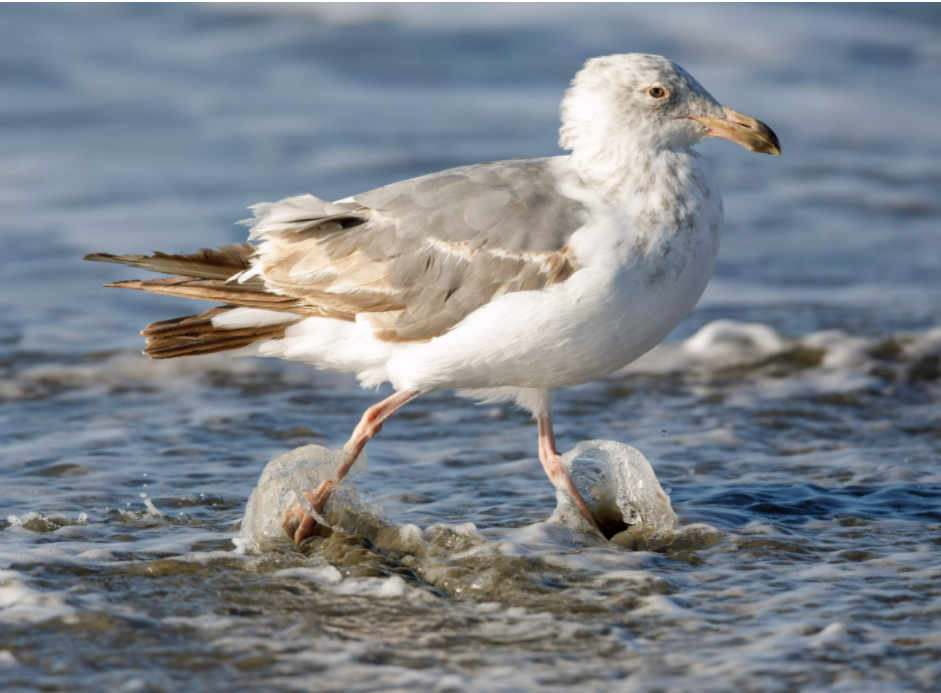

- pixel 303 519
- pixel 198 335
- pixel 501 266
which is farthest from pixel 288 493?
pixel 501 266

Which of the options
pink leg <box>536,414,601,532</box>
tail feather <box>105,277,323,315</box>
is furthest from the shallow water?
tail feather <box>105,277,323,315</box>

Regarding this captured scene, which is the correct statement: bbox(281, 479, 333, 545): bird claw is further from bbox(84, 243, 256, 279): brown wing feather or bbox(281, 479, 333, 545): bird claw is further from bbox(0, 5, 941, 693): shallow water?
bbox(84, 243, 256, 279): brown wing feather

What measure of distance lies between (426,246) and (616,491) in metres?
1.61

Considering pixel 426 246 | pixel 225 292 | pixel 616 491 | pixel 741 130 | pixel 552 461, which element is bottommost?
pixel 616 491

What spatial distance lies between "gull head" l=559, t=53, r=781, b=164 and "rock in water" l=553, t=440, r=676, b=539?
5.16 feet

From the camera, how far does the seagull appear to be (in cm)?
495

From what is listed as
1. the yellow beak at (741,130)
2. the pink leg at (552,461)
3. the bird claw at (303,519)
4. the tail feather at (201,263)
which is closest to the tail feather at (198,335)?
the tail feather at (201,263)

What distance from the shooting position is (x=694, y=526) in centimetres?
571

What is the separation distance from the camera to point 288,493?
5633mm

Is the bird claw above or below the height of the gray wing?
below

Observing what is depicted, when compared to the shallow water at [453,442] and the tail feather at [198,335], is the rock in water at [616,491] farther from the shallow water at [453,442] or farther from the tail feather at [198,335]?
the tail feather at [198,335]

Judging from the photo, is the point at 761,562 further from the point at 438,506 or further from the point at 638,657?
the point at 438,506

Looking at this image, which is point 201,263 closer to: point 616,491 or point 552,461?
point 552,461

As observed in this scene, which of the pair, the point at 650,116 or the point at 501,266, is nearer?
the point at 501,266
